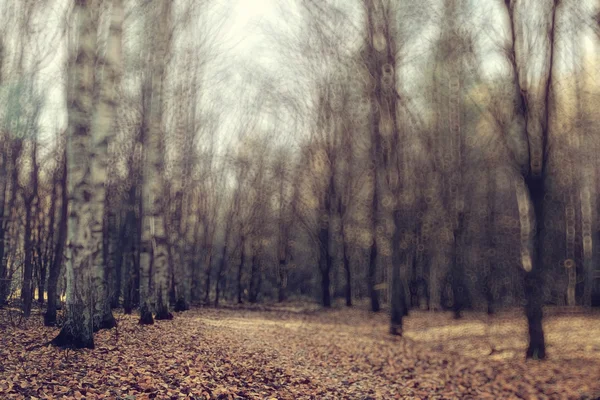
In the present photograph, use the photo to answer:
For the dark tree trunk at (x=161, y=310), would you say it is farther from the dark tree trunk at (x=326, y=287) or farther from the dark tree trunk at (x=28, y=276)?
the dark tree trunk at (x=326, y=287)

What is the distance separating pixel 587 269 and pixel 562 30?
614 inches

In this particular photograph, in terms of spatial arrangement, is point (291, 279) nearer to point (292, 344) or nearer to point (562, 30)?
point (292, 344)

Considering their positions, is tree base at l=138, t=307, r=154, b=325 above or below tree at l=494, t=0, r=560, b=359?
below

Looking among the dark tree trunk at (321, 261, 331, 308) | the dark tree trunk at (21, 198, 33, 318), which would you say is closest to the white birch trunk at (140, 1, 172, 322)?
the dark tree trunk at (21, 198, 33, 318)

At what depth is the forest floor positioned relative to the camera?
251 inches

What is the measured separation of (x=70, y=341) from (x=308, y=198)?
2452cm

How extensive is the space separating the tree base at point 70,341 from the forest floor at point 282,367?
146 mm

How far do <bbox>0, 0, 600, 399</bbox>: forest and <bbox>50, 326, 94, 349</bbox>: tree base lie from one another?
0.11 feet

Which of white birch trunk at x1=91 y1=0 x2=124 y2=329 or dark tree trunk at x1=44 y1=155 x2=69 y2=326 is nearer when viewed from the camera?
white birch trunk at x1=91 y1=0 x2=124 y2=329

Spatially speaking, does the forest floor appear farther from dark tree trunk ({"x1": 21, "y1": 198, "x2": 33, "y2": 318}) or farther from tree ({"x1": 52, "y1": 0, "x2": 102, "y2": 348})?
dark tree trunk ({"x1": 21, "y1": 198, "x2": 33, "y2": 318})

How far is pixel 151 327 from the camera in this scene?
1229 centimetres

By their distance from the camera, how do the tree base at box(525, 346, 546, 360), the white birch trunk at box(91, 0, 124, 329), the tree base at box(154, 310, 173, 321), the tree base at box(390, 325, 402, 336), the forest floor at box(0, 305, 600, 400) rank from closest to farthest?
the forest floor at box(0, 305, 600, 400)
the white birch trunk at box(91, 0, 124, 329)
the tree base at box(525, 346, 546, 360)
the tree base at box(154, 310, 173, 321)
the tree base at box(390, 325, 402, 336)

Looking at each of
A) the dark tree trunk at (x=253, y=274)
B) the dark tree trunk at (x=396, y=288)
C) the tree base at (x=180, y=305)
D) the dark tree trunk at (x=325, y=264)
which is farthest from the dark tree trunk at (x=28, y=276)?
the dark tree trunk at (x=253, y=274)

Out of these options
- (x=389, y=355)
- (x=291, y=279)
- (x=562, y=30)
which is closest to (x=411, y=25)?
(x=562, y=30)
